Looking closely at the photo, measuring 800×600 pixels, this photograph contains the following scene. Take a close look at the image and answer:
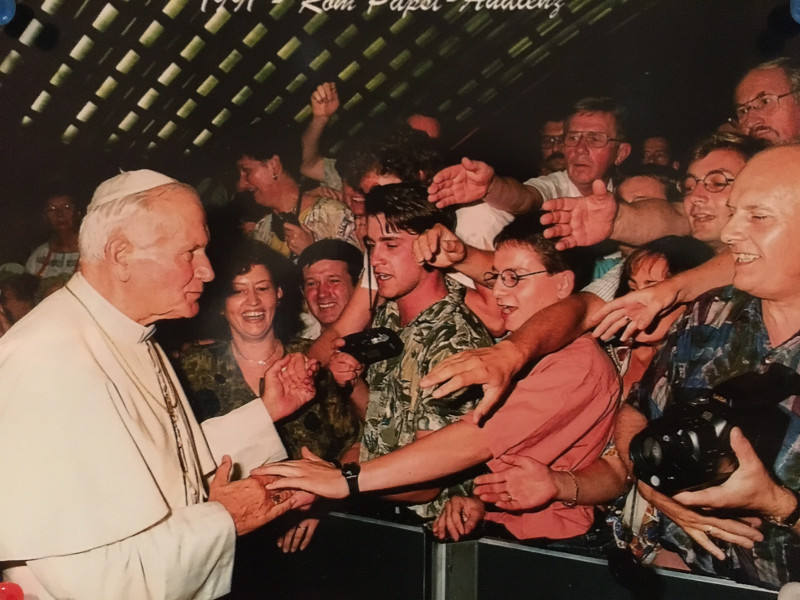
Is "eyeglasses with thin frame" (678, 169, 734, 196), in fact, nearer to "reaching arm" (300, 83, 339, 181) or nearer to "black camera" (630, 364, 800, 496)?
"black camera" (630, 364, 800, 496)

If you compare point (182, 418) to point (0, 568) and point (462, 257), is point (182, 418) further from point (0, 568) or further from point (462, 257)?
point (462, 257)

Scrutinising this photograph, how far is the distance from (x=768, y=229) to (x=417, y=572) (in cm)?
176

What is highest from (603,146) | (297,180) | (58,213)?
(58,213)

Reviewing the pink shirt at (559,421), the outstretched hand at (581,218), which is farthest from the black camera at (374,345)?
the outstretched hand at (581,218)

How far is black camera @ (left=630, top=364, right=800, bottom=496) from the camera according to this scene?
2.70m

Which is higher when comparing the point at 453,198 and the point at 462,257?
the point at 453,198

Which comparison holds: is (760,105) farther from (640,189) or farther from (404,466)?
(404,466)

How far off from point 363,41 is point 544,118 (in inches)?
29.5

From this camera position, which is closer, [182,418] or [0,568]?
[0,568]

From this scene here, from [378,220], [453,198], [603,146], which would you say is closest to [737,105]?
[603,146]

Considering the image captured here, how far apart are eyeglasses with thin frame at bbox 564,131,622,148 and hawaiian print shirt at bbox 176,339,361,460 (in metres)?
1.29

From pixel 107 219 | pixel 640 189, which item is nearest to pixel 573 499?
pixel 640 189

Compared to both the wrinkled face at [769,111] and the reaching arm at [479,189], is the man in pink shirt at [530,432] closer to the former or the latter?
the reaching arm at [479,189]

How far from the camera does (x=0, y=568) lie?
2.78 meters
